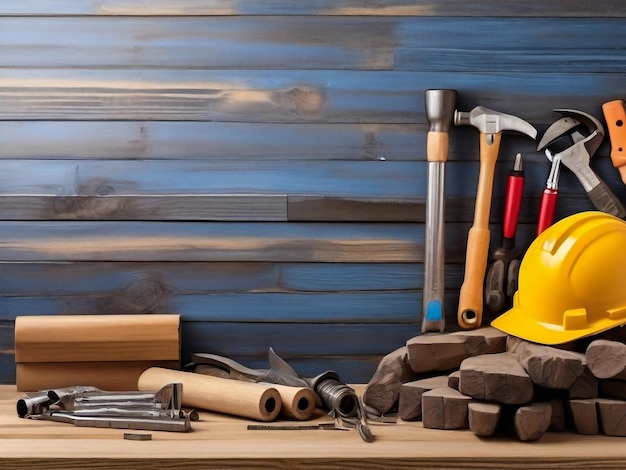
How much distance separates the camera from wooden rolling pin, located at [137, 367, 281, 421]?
5.80 feet

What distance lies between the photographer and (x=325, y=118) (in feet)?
6.72

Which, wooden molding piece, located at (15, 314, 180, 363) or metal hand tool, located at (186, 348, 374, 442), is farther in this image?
wooden molding piece, located at (15, 314, 180, 363)

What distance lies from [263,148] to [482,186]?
51cm

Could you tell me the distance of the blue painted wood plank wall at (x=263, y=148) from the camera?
2025 millimetres

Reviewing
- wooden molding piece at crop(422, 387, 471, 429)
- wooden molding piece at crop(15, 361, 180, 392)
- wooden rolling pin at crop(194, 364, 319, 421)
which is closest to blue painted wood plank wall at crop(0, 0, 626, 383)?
wooden molding piece at crop(15, 361, 180, 392)

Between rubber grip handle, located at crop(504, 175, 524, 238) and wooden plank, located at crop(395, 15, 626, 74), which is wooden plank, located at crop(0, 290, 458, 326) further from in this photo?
wooden plank, located at crop(395, 15, 626, 74)

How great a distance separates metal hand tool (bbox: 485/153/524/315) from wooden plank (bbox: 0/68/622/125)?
17cm

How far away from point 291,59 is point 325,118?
0.16m

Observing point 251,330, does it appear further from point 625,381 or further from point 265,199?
point 625,381

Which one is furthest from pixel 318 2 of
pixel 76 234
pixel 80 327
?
pixel 80 327

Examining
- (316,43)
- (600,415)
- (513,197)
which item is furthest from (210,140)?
(600,415)

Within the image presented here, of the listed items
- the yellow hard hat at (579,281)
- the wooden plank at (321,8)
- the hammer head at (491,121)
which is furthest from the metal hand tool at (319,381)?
the wooden plank at (321,8)

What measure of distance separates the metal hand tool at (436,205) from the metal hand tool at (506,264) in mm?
114

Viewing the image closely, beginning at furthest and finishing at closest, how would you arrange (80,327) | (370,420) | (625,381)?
(80,327) < (370,420) < (625,381)
